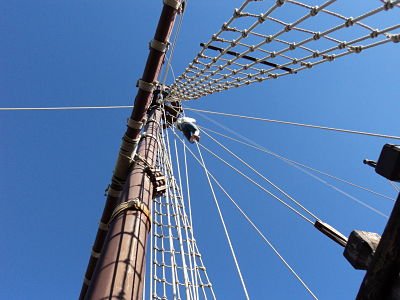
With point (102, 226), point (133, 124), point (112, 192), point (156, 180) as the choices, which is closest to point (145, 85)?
point (133, 124)

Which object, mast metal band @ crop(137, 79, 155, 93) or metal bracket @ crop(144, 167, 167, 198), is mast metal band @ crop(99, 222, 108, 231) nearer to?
metal bracket @ crop(144, 167, 167, 198)

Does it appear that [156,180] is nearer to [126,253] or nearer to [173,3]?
[126,253]

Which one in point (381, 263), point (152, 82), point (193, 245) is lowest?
point (193, 245)

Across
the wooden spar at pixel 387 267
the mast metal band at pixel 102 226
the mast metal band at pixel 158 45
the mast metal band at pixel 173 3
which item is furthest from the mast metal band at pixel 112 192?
the wooden spar at pixel 387 267

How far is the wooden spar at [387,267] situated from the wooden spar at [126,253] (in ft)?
5.91

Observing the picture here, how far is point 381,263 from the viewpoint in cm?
140

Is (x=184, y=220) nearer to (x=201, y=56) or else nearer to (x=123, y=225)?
(x=123, y=225)

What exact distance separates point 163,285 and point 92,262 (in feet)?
9.54

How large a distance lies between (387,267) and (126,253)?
2.16m

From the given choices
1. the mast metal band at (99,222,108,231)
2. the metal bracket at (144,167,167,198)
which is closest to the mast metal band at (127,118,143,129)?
the metal bracket at (144,167,167,198)

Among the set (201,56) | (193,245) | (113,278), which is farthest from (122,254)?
(201,56)

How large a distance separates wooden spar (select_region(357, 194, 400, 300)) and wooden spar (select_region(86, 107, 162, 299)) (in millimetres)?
1802

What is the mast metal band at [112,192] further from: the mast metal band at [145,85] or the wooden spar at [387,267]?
the wooden spar at [387,267]

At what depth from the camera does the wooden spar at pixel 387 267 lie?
4.50 ft
